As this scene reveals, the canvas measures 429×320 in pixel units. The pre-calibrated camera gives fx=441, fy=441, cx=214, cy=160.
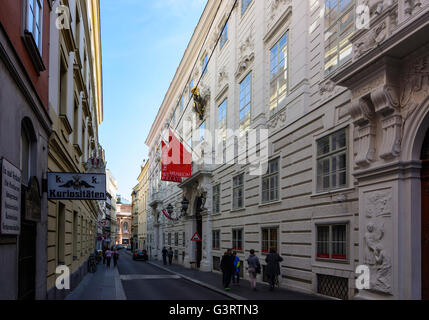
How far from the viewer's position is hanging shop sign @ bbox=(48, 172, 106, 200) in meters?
9.11

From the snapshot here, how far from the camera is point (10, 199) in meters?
6.07

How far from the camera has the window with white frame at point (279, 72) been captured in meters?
17.2

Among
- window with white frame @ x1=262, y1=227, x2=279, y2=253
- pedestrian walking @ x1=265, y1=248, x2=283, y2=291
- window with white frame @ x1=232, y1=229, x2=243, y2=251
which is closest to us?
pedestrian walking @ x1=265, y1=248, x2=283, y2=291

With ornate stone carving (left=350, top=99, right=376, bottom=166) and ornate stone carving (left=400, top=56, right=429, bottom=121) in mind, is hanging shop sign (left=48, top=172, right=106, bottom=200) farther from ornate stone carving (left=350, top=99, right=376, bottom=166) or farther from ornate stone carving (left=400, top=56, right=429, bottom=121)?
ornate stone carving (left=400, top=56, right=429, bottom=121)

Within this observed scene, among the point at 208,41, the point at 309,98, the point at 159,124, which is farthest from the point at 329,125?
the point at 159,124

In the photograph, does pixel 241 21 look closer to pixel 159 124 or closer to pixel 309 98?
pixel 309 98

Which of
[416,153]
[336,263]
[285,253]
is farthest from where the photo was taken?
[285,253]

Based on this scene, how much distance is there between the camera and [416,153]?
→ 9.58 m

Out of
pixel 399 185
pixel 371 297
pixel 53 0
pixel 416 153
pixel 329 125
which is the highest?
pixel 53 0

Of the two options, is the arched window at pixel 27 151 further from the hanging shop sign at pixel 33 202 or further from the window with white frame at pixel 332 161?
the window with white frame at pixel 332 161

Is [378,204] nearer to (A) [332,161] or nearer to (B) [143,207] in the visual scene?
(A) [332,161]

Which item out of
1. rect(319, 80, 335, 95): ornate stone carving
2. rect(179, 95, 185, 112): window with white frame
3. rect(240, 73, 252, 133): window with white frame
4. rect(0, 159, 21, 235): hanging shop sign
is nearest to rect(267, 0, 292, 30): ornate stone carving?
rect(240, 73, 252, 133): window with white frame

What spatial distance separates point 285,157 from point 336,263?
16.6 feet

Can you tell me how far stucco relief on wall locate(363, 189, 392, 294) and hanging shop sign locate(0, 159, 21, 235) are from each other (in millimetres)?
7560
